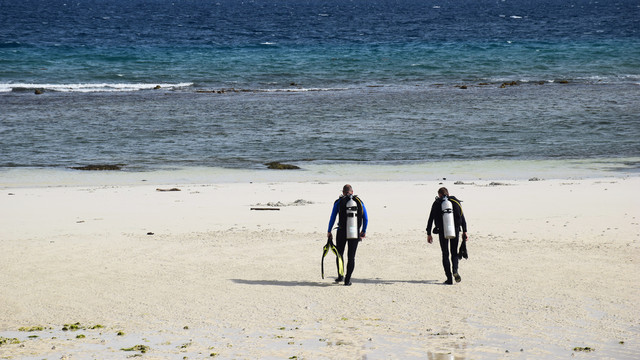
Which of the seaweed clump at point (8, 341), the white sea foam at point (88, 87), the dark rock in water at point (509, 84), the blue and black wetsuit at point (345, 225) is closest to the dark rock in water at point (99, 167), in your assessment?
the blue and black wetsuit at point (345, 225)

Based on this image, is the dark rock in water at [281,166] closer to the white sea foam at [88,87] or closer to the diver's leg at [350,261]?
the diver's leg at [350,261]

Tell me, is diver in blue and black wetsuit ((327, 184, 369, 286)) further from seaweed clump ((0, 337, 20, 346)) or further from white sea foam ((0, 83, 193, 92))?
white sea foam ((0, 83, 193, 92))

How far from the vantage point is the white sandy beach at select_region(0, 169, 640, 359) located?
9031mm

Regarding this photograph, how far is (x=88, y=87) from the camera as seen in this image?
46469 millimetres

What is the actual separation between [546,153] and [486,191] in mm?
8519

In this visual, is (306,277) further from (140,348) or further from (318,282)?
(140,348)

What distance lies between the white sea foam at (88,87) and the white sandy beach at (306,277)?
27.6 m

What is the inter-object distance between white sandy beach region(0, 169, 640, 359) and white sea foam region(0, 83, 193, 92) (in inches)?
1088

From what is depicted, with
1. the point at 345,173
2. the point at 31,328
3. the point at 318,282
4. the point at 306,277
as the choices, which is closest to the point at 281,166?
the point at 345,173

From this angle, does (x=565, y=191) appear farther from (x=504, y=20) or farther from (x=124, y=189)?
(x=504, y=20)

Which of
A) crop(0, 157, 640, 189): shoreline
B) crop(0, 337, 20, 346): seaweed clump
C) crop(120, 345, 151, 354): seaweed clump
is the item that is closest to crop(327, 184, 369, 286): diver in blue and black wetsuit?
crop(120, 345, 151, 354): seaweed clump

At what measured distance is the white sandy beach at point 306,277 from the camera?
9031mm

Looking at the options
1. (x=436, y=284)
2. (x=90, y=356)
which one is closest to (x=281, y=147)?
(x=436, y=284)

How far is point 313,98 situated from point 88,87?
14661 millimetres
